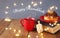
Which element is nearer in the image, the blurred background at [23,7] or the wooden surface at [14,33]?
the wooden surface at [14,33]

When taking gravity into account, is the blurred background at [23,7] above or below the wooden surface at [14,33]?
above

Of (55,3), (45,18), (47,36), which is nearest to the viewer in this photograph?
(47,36)

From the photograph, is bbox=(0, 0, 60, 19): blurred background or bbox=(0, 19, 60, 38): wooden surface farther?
bbox=(0, 0, 60, 19): blurred background

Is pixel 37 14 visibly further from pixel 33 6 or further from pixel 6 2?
pixel 6 2

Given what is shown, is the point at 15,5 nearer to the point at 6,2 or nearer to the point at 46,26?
the point at 6,2

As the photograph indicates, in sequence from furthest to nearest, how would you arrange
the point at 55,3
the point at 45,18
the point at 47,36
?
the point at 55,3, the point at 45,18, the point at 47,36

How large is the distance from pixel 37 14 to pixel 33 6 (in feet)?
0.26

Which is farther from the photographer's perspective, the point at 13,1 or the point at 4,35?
the point at 13,1

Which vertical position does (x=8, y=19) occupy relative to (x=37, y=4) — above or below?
below

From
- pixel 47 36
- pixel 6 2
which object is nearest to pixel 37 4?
pixel 6 2

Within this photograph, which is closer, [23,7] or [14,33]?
[14,33]

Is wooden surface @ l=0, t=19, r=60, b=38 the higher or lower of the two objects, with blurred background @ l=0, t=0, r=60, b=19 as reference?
lower

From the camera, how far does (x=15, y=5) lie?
1470 millimetres

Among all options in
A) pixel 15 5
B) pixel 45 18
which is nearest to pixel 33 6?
pixel 15 5
